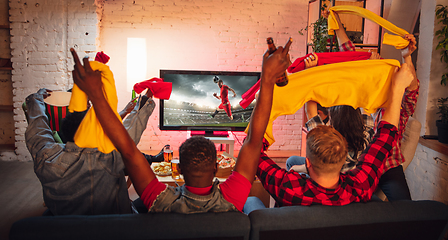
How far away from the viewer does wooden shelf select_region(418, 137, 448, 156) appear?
211 centimetres

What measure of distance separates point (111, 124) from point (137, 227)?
14.8 inches

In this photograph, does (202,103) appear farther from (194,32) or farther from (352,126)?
(352,126)

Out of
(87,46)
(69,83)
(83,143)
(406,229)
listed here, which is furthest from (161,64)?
(406,229)

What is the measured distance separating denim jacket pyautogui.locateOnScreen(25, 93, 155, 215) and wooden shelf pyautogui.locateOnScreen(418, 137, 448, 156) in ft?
7.68

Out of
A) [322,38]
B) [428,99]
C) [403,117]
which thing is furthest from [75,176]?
[322,38]

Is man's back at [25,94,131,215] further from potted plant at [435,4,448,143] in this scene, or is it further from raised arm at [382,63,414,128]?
potted plant at [435,4,448,143]

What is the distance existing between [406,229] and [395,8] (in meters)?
3.74

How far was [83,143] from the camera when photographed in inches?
42.5

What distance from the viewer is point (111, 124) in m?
0.99

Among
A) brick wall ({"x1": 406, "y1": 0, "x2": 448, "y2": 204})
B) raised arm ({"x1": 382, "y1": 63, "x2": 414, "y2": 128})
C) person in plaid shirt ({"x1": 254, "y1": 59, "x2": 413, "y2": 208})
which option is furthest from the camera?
brick wall ({"x1": 406, "y1": 0, "x2": 448, "y2": 204})

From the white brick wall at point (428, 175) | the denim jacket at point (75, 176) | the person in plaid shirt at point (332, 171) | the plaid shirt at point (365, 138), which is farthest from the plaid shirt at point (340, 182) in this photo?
the white brick wall at point (428, 175)

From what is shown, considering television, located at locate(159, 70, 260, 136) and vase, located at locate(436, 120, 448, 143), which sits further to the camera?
television, located at locate(159, 70, 260, 136)

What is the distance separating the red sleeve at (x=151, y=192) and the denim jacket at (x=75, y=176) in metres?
0.22

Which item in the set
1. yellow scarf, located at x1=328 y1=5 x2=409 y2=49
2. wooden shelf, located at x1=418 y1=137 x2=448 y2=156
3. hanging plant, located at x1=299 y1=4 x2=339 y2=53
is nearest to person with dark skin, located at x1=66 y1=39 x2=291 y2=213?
yellow scarf, located at x1=328 y1=5 x2=409 y2=49
